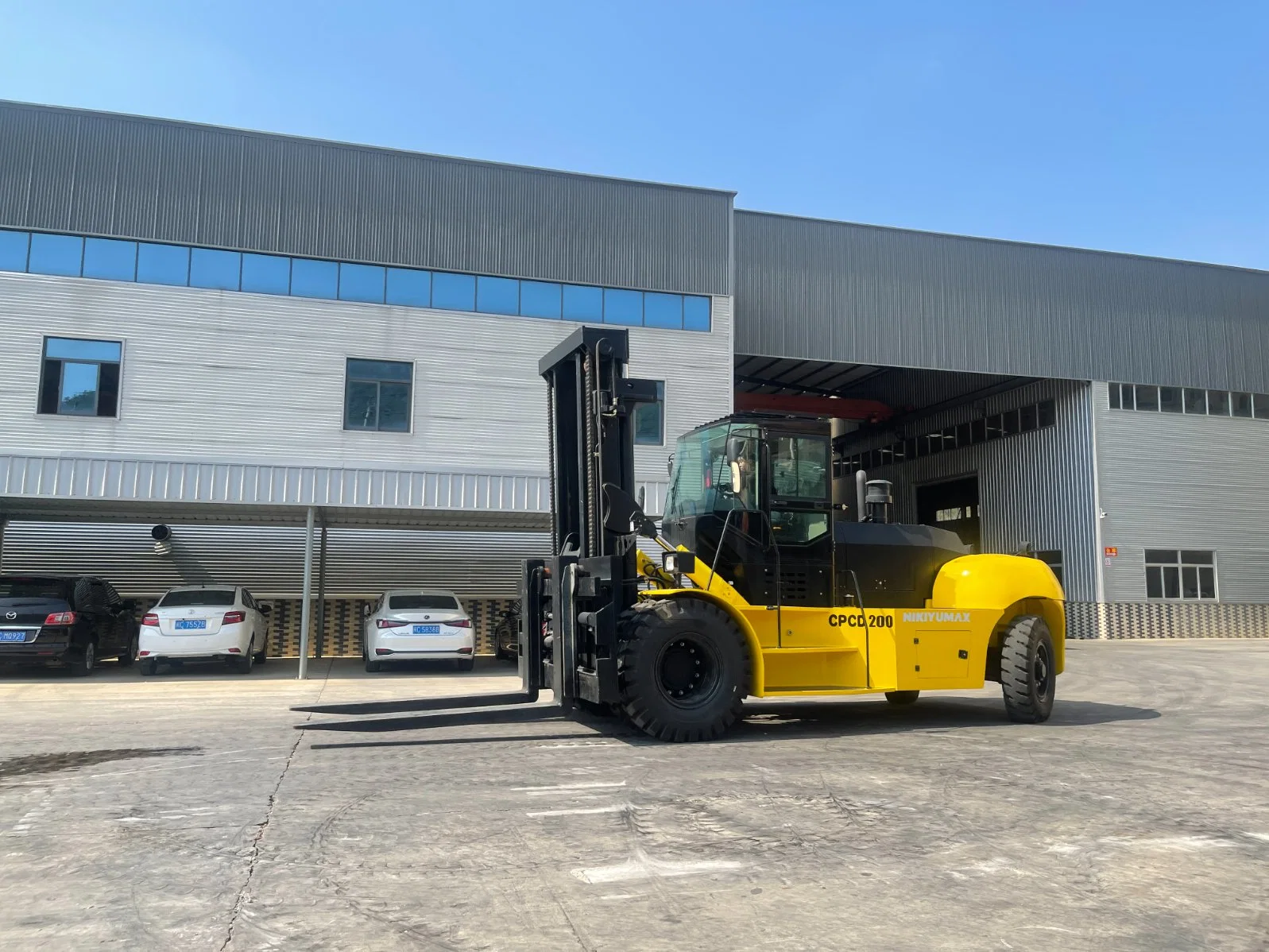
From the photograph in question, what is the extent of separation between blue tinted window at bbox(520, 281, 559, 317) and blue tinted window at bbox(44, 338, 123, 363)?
8420 mm

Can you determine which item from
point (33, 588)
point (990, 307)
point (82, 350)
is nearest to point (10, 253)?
point (82, 350)

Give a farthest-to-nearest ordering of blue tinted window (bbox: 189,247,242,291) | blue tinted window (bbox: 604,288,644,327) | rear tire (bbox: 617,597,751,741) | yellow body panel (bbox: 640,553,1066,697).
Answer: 1. blue tinted window (bbox: 604,288,644,327)
2. blue tinted window (bbox: 189,247,242,291)
3. yellow body panel (bbox: 640,553,1066,697)
4. rear tire (bbox: 617,597,751,741)

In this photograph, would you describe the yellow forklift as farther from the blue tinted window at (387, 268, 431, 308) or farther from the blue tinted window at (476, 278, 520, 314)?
the blue tinted window at (387, 268, 431, 308)

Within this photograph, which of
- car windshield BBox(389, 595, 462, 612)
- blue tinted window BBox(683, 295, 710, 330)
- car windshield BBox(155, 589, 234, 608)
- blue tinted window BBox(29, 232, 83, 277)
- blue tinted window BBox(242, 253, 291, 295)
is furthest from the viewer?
blue tinted window BBox(683, 295, 710, 330)

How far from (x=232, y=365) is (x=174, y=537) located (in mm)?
3797

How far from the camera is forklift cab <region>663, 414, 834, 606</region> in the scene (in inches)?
340

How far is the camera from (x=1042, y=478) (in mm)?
29062

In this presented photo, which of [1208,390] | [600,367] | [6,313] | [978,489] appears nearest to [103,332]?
[6,313]

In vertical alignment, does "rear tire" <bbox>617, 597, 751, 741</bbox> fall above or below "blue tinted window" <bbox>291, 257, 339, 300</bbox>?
below

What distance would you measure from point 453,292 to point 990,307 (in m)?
14.8

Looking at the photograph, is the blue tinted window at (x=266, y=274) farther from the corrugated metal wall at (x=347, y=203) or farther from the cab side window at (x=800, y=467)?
the cab side window at (x=800, y=467)

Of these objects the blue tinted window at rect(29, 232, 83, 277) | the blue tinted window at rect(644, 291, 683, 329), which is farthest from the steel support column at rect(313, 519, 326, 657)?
the blue tinted window at rect(644, 291, 683, 329)

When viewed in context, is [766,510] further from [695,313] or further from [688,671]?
[695,313]

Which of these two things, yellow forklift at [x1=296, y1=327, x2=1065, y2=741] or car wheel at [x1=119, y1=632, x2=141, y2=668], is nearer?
yellow forklift at [x1=296, y1=327, x2=1065, y2=741]
